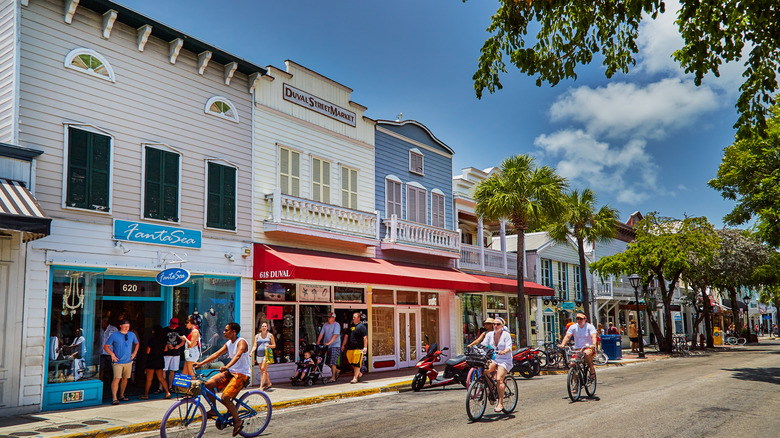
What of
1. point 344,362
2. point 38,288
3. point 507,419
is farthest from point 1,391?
point 344,362

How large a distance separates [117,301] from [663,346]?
2917 cm

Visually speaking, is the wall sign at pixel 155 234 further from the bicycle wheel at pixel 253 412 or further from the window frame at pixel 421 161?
the window frame at pixel 421 161

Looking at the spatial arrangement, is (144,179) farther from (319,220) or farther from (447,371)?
(447,371)

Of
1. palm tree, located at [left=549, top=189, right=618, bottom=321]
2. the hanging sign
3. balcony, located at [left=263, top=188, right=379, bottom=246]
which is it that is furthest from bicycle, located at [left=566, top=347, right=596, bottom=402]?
palm tree, located at [left=549, top=189, right=618, bottom=321]

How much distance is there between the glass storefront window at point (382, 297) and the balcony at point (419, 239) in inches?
59.4

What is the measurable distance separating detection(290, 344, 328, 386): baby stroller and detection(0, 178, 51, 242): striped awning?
719 centimetres

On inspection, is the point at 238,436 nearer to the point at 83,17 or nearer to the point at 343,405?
the point at 343,405

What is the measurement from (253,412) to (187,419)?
993 mm

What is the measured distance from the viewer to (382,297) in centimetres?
2089

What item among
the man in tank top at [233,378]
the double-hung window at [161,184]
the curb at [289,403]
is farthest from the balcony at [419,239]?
the man in tank top at [233,378]

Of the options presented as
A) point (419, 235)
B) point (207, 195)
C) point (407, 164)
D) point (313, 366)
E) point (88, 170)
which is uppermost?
point (407, 164)

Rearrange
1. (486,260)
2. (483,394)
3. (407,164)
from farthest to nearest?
(486,260) → (407,164) → (483,394)

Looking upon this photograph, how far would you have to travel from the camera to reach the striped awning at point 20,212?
10.1 m

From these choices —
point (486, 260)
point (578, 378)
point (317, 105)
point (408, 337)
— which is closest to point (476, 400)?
point (578, 378)
